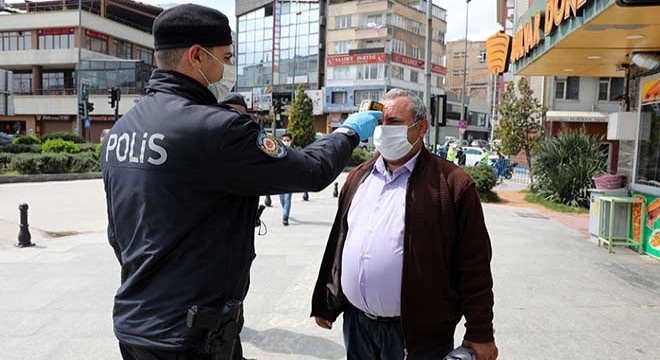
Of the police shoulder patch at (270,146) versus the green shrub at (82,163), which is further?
the green shrub at (82,163)

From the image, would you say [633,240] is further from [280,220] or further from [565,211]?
[280,220]

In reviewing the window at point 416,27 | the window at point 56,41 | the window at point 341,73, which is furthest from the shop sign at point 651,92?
the window at point 56,41

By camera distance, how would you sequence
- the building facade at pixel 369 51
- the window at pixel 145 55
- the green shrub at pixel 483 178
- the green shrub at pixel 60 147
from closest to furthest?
the green shrub at pixel 483 178 → the green shrub at pixel 60 147 → the building facade at pixel 369 51 → the window at pixel 145 55

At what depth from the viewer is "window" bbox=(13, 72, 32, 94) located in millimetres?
53078

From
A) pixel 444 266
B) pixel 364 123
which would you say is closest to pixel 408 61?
pixel 364 123

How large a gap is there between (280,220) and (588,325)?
715 centimetres

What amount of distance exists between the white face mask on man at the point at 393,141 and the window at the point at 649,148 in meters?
6.81

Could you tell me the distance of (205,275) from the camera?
70.6 inches

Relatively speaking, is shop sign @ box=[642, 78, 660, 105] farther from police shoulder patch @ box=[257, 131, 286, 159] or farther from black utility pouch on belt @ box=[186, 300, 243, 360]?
black utility pouch on belt @ box=[186, 300, 243, 360]

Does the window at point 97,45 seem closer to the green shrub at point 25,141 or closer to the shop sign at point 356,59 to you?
the shop sign at point 356,59

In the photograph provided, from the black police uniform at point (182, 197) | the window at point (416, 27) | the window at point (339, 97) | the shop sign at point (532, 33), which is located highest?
the window at point (416, 27)

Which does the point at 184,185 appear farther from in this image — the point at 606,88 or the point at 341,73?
the point at 341,73

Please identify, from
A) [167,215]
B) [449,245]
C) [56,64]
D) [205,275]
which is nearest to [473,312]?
[449,245]

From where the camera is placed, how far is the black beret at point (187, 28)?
1.86m
